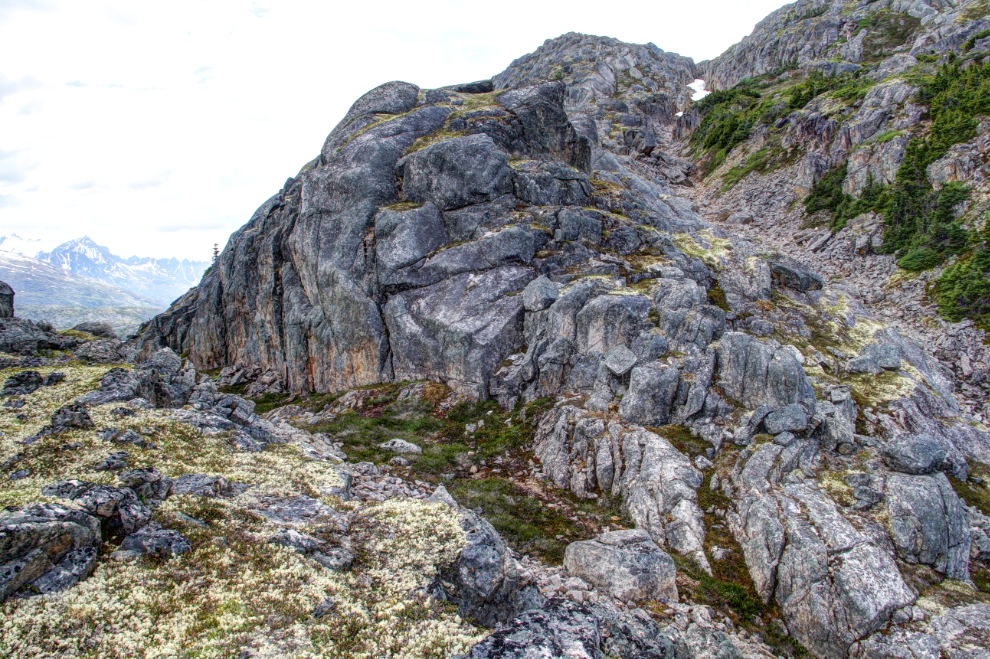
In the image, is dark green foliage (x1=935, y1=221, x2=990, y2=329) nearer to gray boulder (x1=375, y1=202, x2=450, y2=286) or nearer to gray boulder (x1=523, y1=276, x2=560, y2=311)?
gray boulder (x1=523, y1=276, x2=560, y2=311)

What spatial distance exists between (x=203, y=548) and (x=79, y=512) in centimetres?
323

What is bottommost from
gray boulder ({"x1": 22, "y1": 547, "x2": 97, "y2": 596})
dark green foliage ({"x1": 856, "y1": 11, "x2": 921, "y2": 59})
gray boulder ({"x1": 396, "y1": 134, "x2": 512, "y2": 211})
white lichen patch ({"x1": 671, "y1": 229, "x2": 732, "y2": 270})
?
gray boulder ({"x1": 22, "y1": 547, "x2": 97, "y2": 596})

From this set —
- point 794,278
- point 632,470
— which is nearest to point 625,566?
point 632,470

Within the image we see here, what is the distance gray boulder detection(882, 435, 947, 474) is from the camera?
1916 centimetres

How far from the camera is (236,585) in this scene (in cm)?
1209

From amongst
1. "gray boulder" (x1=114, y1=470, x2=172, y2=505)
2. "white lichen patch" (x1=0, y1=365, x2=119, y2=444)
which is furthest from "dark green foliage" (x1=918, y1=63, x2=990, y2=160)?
→ "white lichen patch" (x1=0, y1=365, x2=119, y2=444)

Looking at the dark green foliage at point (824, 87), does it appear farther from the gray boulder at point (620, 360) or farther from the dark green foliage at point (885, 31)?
the gray boulder at point (620, 360)

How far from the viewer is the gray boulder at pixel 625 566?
55.4 feet

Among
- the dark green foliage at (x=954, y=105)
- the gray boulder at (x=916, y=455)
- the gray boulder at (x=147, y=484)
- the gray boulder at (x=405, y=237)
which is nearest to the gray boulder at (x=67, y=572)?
the gray boulder at (x=147, y=484)

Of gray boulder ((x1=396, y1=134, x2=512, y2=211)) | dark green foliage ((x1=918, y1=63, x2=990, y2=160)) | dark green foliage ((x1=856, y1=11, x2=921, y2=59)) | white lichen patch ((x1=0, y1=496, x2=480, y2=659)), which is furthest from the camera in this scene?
dark green foliage ((x1=856, y1=11, x2=921, y2=59))

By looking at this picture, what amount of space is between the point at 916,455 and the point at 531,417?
18.7 metres

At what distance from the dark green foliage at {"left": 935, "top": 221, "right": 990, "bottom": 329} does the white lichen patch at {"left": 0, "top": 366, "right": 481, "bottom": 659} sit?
48.0 m

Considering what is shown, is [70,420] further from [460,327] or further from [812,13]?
[812,13]

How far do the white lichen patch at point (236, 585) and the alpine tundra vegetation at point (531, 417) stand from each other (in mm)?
86
